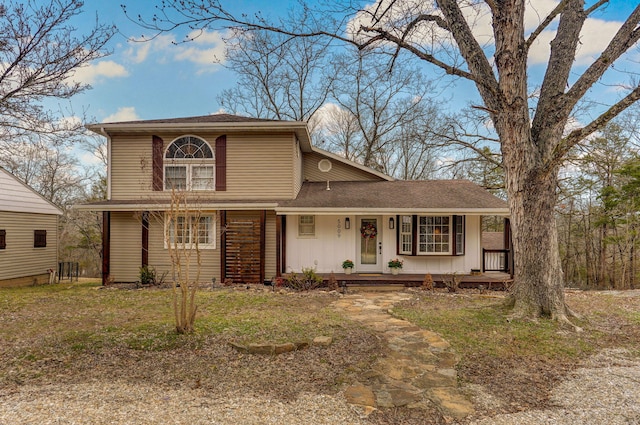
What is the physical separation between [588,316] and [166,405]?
23.9 ft

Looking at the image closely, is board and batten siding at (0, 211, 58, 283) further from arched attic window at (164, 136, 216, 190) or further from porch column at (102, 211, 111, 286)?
arched attic window at (164, 136, 216, 190)

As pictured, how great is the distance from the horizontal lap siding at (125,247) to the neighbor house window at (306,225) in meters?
5.00

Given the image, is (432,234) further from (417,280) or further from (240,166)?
(240,166)

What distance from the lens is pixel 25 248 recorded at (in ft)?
40.1

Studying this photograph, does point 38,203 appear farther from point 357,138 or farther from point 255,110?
point 357,138

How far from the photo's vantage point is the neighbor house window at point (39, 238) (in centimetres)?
1265

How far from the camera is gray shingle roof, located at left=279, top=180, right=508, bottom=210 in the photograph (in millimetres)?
10141

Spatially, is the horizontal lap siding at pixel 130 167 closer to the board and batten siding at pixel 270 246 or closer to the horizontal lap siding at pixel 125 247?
the horizontal lap siding at pixel 125 247

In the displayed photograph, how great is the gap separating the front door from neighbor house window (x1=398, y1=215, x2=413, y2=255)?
0.66 meters

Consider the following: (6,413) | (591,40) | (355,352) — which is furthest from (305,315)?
(591,40)

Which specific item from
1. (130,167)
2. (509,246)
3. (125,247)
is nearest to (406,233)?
(509,246)

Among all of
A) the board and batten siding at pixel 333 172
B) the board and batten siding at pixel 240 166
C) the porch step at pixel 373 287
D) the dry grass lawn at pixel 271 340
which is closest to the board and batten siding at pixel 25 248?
the board and batten siding at pixel 240 166

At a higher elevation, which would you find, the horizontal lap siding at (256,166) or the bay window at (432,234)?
the horizontal lap siding at (256,166)

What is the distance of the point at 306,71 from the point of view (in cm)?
2047
